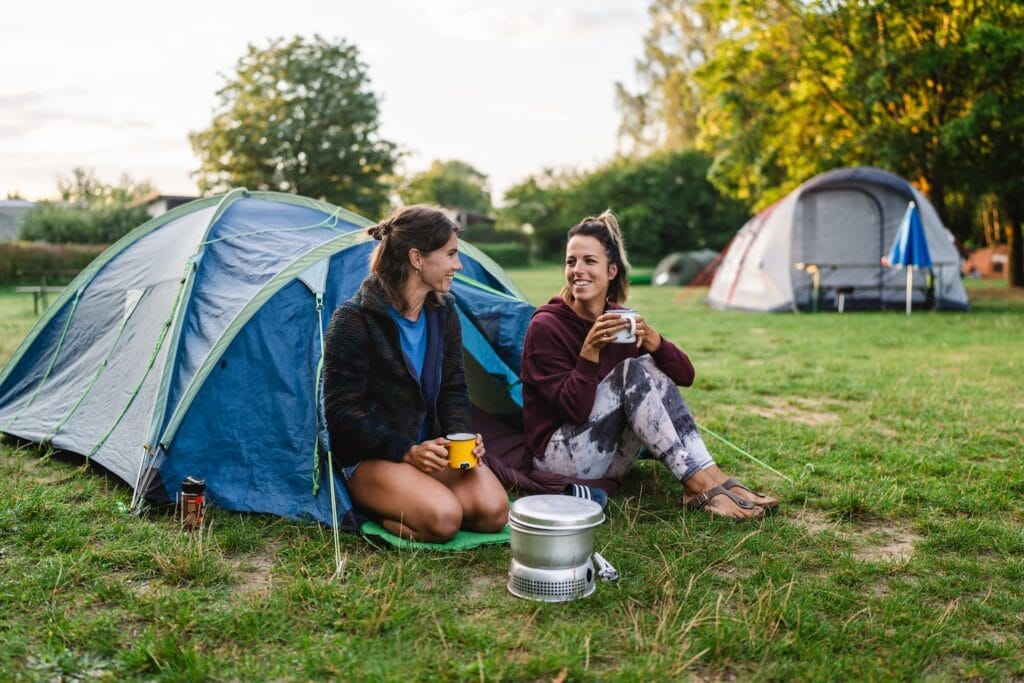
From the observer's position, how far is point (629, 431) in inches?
151

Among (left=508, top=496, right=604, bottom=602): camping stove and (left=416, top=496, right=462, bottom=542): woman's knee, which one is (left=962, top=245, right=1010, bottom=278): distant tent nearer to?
(left=416, top=496, right=462, bottom=542): woman's knee

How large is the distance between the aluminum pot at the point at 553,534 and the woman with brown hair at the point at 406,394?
18.9 inches

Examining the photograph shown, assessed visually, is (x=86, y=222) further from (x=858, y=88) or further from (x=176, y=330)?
(x=176, y=330)

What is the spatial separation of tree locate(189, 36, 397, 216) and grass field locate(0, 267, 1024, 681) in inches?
1096

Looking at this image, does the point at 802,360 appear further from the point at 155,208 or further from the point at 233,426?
the point at 155,208

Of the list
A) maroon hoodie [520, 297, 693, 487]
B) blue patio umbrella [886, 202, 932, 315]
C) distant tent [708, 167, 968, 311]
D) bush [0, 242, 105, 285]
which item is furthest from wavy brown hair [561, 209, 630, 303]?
bush [0, 242, 105, 285]

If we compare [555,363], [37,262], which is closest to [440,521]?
[555,363]

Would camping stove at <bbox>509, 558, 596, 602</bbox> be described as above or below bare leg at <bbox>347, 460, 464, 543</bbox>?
below

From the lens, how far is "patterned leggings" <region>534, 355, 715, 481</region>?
3.65 meters

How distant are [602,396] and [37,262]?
2013cm

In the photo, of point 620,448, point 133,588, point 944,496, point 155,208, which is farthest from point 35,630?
point 155,208

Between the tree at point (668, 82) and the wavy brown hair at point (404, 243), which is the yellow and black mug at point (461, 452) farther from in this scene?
the tree at point (668, 82)

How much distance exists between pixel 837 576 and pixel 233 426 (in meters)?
2.55

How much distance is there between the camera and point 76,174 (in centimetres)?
4638
